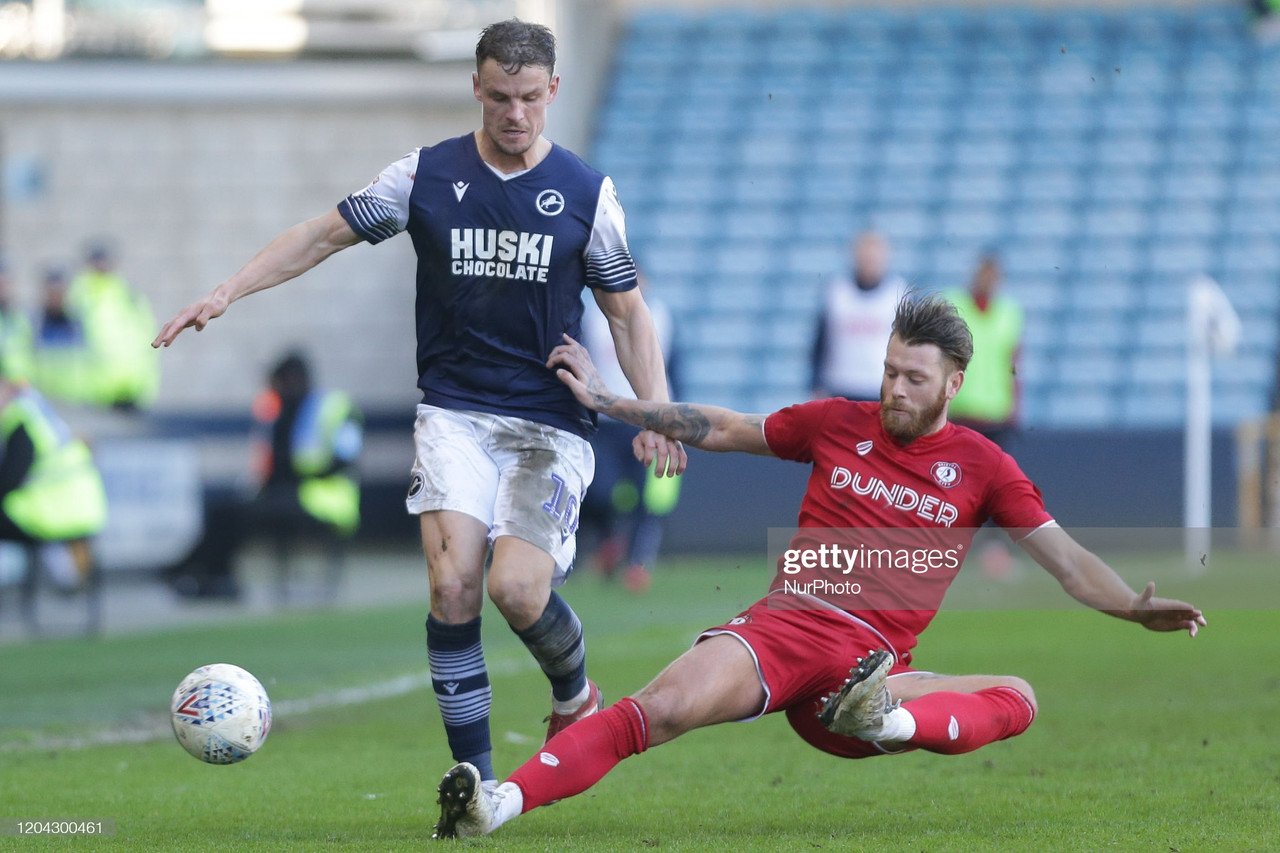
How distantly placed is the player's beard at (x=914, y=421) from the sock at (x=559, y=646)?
1.06 meters

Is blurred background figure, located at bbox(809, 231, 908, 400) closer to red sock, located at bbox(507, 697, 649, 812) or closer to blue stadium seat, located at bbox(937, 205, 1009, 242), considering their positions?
red sock, located at bbox(507, 697, 649, 812)

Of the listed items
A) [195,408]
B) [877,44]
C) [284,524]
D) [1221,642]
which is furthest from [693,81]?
[1221,642]

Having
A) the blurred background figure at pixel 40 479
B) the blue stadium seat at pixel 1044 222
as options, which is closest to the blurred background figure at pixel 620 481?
the blurred background figure at pixel 40 479

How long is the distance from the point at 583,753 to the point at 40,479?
7.27 metres

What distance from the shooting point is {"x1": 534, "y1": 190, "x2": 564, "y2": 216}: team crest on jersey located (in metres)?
5.50

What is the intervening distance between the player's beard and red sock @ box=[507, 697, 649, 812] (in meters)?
1.06

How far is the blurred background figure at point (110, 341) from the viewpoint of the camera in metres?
15.8

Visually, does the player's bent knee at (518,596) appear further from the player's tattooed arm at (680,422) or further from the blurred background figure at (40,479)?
the blurred background figure at (40,479)

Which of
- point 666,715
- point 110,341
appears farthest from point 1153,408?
point 666,715

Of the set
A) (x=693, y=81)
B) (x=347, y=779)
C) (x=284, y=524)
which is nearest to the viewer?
(x=347, y=779)

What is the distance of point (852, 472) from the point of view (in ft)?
17.5

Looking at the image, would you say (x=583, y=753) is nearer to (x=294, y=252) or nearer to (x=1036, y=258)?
(x=294, y=252)

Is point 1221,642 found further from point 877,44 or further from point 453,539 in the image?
point 877,44

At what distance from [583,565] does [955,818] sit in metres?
11.3
